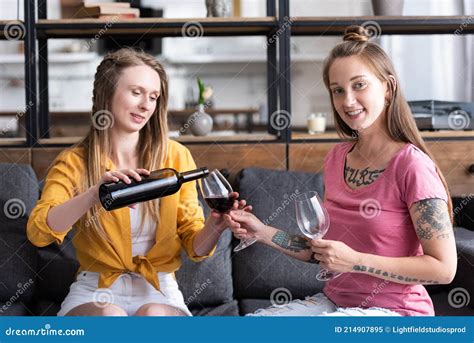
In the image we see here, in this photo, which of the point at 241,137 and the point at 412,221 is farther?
the point at 241,137

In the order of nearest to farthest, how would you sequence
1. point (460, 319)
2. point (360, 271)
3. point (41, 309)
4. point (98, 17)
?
point (460, 319)
point (360, 271)
point (41, 309)
point (98, 17)

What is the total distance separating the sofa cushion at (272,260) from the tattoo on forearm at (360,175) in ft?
2.48

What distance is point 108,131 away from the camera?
206 cm

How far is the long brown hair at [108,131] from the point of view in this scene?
6.66 ft

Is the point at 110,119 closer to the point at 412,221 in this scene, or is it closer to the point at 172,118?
the point at 412,221

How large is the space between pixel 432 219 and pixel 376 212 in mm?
155

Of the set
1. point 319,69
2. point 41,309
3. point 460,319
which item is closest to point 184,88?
point 319,69

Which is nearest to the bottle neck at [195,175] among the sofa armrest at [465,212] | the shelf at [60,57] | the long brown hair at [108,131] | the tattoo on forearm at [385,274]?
the long brown hair at [108,131]

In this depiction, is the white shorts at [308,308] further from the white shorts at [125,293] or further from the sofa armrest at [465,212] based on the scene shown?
the sofa armrest at [465,212]

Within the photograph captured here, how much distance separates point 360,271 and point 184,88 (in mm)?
5430

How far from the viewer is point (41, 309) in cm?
246

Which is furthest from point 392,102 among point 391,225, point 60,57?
point 60,57

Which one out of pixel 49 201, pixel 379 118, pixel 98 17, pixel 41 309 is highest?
pixel 98 17

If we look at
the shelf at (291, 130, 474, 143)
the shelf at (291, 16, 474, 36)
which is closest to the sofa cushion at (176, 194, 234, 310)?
the shelf at (291, 130, 474, 143)
